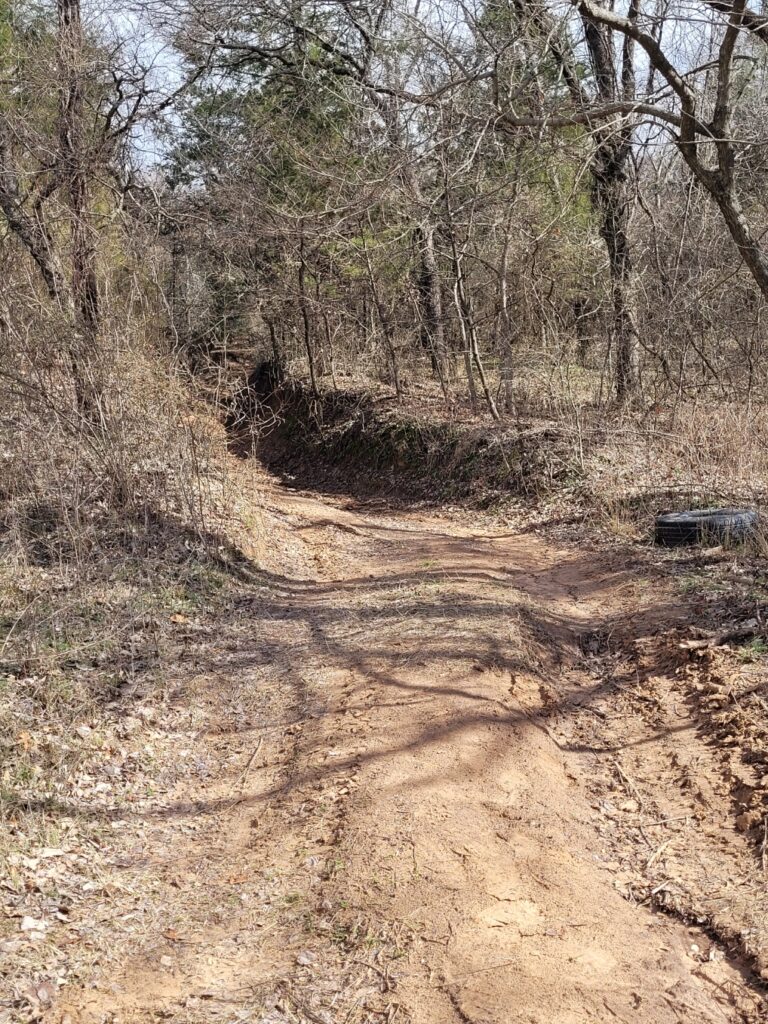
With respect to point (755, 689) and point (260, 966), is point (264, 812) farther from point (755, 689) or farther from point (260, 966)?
point (755, 689)

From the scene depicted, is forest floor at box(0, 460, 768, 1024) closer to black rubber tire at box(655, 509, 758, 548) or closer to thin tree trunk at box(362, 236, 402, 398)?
black rubber tire at box(655, 509, 758, 548)

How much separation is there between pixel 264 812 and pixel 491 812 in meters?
1.28

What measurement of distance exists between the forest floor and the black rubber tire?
2.12 feet

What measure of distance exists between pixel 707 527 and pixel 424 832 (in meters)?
5.29

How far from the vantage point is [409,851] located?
4.14m

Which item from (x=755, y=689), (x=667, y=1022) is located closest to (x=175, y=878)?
(x=667, y=1022)

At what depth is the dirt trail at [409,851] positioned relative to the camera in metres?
3.32

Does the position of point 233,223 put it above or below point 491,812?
above

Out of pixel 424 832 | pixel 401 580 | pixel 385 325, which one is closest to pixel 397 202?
pixel 385 325

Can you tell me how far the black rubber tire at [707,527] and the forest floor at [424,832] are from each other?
64cm

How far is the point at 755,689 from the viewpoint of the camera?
5492mm

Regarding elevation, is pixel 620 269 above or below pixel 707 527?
above

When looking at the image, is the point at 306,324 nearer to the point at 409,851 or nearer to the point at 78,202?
the point at 78,202

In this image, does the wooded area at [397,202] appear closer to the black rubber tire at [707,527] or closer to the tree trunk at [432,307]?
the tree trunk at [432,307]
